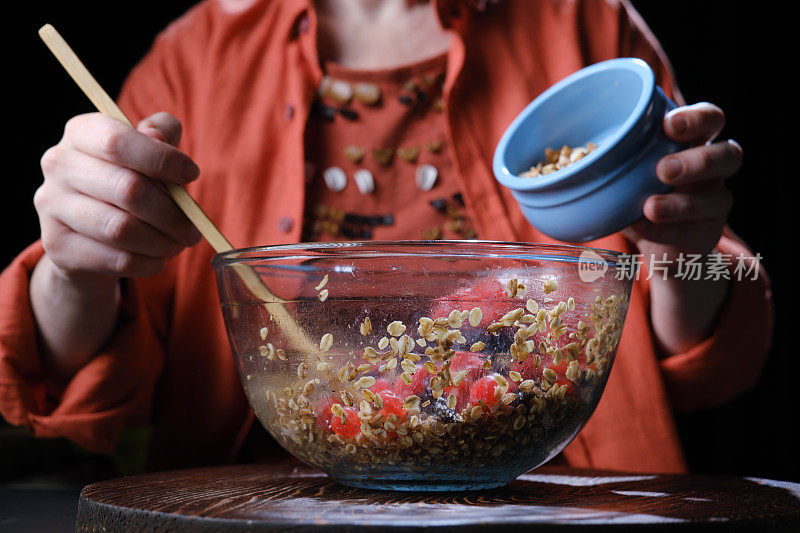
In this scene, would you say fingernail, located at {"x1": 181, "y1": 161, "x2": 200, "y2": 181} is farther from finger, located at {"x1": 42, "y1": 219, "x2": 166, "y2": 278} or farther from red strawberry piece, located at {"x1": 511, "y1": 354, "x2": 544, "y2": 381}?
red strawberry piece, located at {"x1": 511, "y1": 354, "x2": 544, "y2": 381}

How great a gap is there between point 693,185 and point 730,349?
32cm

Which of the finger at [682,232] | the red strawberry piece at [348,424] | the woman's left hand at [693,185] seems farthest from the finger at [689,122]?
the red strawberry piece at [348,424]

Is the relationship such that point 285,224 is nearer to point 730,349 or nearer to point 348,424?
point 348,424

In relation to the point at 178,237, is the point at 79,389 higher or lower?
lower

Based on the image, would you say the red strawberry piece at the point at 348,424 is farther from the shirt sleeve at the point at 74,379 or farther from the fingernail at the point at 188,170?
the shirt sleeve at the point at 74,379

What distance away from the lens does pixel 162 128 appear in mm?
659

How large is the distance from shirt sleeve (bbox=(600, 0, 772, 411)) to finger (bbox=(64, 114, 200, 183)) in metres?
0.65

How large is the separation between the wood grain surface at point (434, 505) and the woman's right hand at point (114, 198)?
0.21 meters

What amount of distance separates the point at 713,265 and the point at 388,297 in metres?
0.50

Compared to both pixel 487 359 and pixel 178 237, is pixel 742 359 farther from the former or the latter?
pixel 178 237

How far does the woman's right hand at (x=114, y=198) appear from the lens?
0.60 metres

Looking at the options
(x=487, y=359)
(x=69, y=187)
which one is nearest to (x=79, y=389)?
(x=69, y=187)

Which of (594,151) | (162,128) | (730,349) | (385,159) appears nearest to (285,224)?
(385,159)

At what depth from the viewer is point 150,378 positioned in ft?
2.94
